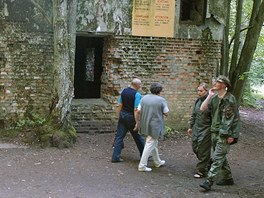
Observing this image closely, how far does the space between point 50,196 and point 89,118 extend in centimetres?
499

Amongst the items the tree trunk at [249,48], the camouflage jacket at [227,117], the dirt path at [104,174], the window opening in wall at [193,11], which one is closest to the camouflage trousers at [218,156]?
the camouflage jacket at [227,117]

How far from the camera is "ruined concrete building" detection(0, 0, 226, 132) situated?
1016 centimetres

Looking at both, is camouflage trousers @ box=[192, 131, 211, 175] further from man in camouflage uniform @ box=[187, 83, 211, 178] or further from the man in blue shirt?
the man in blue shirt

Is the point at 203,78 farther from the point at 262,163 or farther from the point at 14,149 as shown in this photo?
the point at 14,149

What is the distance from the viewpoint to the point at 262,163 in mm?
9375

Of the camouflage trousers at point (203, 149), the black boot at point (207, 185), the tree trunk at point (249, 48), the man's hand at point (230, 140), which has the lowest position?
the black boot at point (207, 185)

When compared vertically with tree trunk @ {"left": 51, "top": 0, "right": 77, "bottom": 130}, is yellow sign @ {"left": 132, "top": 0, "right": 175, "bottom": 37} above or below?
above

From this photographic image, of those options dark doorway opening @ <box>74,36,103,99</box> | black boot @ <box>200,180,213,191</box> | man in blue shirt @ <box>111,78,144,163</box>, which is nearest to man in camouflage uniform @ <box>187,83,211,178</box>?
black boot @ <box>200,180,213,191</box>

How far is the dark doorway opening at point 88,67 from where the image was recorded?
1282 cm

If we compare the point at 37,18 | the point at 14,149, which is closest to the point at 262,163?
the point at 14,149

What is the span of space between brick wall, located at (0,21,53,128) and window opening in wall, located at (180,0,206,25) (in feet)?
13.6

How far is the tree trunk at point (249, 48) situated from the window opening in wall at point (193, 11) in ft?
7.55

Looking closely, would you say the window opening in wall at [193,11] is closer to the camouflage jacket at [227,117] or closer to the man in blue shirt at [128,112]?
the man in blue shirt at [128,112]

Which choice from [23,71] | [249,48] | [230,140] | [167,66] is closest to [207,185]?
[230,140]
